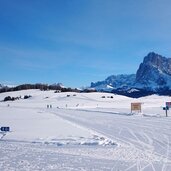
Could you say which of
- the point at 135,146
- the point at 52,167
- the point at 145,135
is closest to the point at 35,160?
the point at 52,167

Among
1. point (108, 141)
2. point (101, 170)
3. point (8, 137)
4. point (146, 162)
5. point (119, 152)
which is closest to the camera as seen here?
point (101, 170)

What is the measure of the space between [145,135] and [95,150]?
6.47 meters

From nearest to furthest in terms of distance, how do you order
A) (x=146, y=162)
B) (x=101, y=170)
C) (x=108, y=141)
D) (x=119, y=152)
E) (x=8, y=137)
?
(x=101, y=170), (x=146, y=162), (x=119, y=152), (x=108, y=141), (x=8, y=137)

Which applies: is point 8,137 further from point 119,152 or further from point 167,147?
point 167,147

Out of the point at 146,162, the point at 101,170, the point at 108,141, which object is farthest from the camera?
the point at 108,141

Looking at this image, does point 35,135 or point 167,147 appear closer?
point 167,147

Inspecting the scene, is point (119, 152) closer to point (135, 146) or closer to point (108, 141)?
point (135, 146)

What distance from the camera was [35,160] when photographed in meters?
12.7

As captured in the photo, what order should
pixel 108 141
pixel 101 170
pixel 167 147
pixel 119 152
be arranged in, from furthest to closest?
pixel 108 141
pixel 167 147
pixel 119 152
pixel 101 170

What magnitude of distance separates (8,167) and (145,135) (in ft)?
36.7

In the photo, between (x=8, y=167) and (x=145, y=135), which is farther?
(x=145, y=135)

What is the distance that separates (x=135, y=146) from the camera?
16172 millimetres

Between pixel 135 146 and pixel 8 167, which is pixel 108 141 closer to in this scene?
pixel 135 146

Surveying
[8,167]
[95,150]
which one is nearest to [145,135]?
[95,150]
